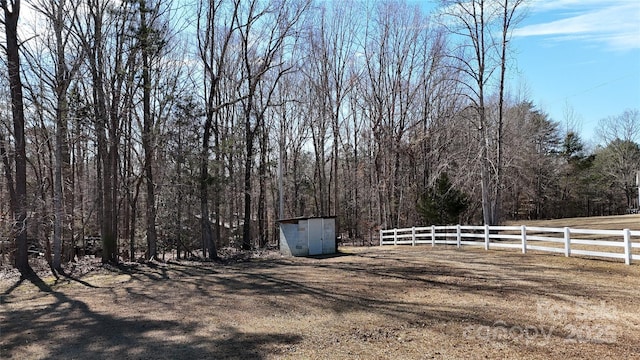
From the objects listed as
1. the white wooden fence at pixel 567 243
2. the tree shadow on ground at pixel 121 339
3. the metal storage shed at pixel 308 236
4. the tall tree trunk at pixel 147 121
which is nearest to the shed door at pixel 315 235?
the metal storage shed at pixel 308 236

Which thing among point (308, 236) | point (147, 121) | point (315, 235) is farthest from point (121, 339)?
point (147, 121)

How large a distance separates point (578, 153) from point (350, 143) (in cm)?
3008

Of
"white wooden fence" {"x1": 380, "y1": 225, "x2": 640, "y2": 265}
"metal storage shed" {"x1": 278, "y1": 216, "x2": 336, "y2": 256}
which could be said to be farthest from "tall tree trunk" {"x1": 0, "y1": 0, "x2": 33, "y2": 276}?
"white wooden fence" {"x1": 380, "y1": 225, "x2": 640, "y2": 265}

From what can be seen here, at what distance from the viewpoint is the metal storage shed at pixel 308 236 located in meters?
17.2

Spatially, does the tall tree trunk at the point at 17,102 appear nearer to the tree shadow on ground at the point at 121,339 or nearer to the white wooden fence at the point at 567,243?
the tree shadow on ground at the point at 121,339

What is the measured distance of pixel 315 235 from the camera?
1742 cm

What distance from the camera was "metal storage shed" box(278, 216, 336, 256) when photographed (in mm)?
17219

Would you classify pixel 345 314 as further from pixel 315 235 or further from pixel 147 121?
pixel 147 121

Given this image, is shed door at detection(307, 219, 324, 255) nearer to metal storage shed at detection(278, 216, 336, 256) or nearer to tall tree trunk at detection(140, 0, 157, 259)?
metal storage shed at detection(278, 216, 336, 256)

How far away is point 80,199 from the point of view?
79.8ft

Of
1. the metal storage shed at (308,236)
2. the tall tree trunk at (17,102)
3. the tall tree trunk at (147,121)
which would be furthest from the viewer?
the metal storage shed at (308,236)

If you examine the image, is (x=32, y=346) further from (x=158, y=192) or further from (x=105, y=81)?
(x=158, y=192)

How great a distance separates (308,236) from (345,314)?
10.2 metres

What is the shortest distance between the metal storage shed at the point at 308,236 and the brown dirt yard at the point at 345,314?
4.86 meters
